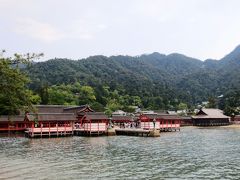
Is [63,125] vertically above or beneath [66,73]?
beneath

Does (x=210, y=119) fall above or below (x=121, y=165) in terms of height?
above

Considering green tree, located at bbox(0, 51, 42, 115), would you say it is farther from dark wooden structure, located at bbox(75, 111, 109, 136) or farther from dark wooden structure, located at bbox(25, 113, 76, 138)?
dark wooden structure, located at bbox(75, 111, 109, 136)

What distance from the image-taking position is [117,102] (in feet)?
429

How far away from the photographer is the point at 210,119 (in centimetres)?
9712

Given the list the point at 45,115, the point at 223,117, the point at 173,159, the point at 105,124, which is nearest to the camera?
the point at 173,159

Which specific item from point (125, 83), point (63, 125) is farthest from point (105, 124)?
point (125, 83)

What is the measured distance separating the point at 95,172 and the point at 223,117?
7957cm

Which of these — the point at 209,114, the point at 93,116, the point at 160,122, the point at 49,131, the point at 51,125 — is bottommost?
the point at 49,131

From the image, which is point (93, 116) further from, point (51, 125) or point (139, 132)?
point (139, 132)

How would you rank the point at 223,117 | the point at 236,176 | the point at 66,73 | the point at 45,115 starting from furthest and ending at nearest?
1. the point at 66,73
2. the point at 223,117
3. the point at 45,115
4. the point at 236,176

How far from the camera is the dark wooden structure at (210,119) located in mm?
96750

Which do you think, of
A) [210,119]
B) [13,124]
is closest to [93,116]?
[13,124]

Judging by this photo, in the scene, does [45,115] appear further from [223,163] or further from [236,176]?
[236,176]

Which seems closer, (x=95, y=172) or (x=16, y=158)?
(x=95, y=172)
